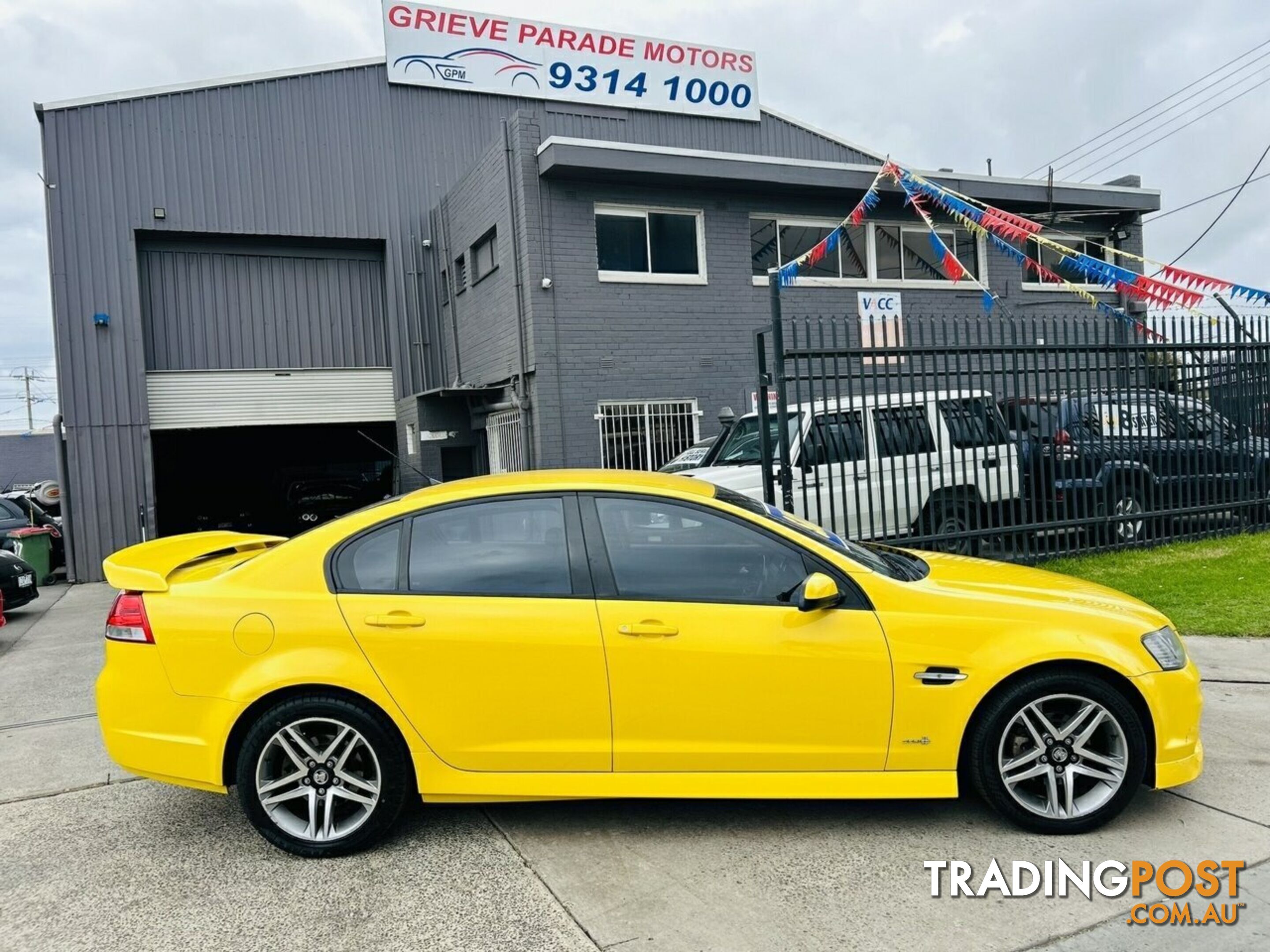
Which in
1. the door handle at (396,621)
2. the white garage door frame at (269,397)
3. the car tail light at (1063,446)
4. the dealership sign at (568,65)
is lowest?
the door handle at (396,621)

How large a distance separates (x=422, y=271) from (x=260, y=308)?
2953mm

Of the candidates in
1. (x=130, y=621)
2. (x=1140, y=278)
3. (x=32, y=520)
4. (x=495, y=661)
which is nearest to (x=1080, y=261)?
(x=1140, y=278)

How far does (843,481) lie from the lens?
25.5 feet

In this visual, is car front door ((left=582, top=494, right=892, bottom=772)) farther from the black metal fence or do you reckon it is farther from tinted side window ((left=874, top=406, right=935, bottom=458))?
tinted side window ((left=874, top=406, right=935, bottom=458))

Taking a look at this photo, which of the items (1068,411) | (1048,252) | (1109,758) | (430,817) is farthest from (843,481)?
(1048,252)

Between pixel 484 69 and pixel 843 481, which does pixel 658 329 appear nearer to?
pixel 843 481

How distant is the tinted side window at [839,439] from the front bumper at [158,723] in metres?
5.51

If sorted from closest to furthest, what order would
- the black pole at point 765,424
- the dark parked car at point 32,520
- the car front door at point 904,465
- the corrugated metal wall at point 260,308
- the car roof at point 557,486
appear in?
the car roof at point 557,486
the black pole at point 765,424
the car front door at point 904,465
the dark parked car at point 32,520
the corrugated metal wall at point 260,308

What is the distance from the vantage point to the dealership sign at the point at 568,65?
649 inches

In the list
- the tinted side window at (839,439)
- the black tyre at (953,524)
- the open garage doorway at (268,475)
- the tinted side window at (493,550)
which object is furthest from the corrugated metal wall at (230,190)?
the tinted side window at (493,550)

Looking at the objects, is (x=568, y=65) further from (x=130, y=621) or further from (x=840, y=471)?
(x=130, y=621)

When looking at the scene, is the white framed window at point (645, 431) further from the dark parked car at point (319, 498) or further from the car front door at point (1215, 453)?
the car front door at point (1215, 453)

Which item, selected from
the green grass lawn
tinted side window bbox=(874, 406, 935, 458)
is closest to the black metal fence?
tinted side window bbox=(874, 406, 935, 458)

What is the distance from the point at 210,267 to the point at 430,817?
14397mm
